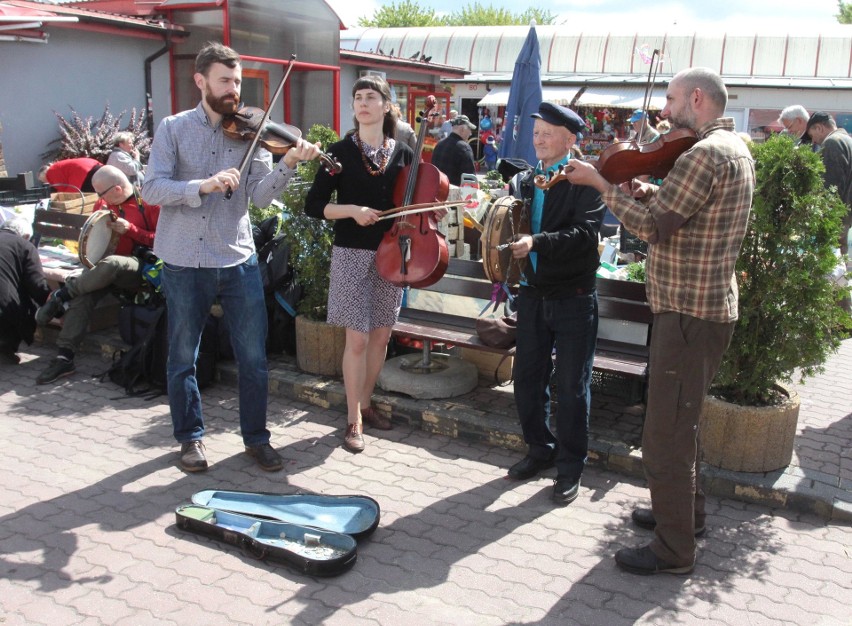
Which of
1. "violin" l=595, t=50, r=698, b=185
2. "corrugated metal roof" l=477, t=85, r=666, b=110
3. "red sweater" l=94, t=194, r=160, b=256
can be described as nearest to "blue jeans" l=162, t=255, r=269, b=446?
"red sweater" l=94, t=194, r=160, b=256

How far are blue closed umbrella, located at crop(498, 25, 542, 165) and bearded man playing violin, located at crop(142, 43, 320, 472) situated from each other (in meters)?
4.49

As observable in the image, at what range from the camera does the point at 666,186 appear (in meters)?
2.84

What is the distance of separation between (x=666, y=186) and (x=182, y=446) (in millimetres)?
2729

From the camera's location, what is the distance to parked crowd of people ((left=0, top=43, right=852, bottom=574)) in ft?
9.49

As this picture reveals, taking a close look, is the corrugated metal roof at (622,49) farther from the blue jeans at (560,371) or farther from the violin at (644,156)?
the violin at (644,156)

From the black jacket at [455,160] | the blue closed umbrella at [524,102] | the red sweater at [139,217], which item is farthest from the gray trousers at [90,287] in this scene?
the black jacket at [455,160]

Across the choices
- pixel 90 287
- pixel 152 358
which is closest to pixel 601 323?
pixel 152 358

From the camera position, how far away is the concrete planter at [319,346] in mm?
5152

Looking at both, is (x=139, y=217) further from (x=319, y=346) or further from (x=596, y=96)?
(x=596, y=96)

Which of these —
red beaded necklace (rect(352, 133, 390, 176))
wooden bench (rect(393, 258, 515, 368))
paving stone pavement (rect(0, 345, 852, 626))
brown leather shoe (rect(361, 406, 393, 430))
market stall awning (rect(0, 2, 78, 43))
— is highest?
market stall awning (rect(0, 2, 78, 43))

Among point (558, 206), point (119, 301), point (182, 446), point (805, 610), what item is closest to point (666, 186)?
point (558, 206)

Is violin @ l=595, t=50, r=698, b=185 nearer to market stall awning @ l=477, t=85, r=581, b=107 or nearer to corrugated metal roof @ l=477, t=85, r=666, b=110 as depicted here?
corrugated metal roof @ l=477, t=85, r=666, b=110

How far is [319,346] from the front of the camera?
519 centimetres

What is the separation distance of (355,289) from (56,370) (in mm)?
2464
